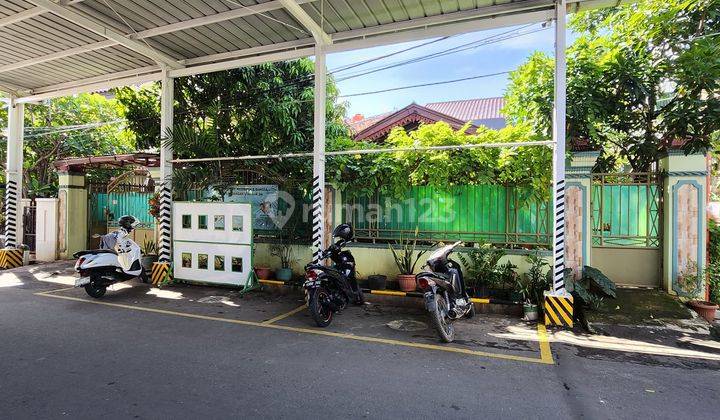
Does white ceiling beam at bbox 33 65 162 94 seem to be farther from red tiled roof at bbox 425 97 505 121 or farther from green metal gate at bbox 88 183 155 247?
red tiled roof at bbox 425 97 505 121

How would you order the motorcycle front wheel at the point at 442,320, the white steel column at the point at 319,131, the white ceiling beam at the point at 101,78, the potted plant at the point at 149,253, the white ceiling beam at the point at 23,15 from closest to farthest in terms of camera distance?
the motorcycle front wheel at the point at 442,320 < the white ceiling beam at the point at 23,15 < the white steel column at the point at 319,131 < the potted plant at the point at 149,253 < the white ceiling beam at the point at 101,78

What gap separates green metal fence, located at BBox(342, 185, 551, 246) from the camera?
691 cm

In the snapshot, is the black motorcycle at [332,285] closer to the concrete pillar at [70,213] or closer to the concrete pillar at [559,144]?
the concrete pillar at [559,144]

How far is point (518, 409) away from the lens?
3.16m

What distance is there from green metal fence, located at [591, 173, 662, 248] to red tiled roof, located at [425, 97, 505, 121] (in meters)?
14.2

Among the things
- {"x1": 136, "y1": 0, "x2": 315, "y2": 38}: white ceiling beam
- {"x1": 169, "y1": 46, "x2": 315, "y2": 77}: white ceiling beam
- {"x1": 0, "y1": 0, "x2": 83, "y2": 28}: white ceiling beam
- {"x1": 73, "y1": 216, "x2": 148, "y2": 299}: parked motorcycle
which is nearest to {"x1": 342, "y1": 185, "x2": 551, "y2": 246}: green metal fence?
{"x1": 169, "y1": 46, "x2": 315, "y2": 77}: white ceiling beam

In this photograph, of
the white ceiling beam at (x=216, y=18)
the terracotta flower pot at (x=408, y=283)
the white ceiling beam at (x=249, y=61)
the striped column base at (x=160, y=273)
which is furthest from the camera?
the striped column base at (x=160, y=273)

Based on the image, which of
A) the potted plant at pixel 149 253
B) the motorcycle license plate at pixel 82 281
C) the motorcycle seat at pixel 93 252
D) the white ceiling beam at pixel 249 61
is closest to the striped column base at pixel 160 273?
the potted plant at pixel 149 253

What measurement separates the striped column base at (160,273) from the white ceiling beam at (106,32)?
4.12 metres

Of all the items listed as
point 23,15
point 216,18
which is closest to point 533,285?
point 216,18

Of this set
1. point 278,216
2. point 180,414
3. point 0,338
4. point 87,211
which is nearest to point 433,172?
point 278,216

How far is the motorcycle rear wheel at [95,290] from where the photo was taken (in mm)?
6895

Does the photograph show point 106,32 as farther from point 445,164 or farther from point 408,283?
point 408,283

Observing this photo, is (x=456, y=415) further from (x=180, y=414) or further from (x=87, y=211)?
(x=87, y=211)
